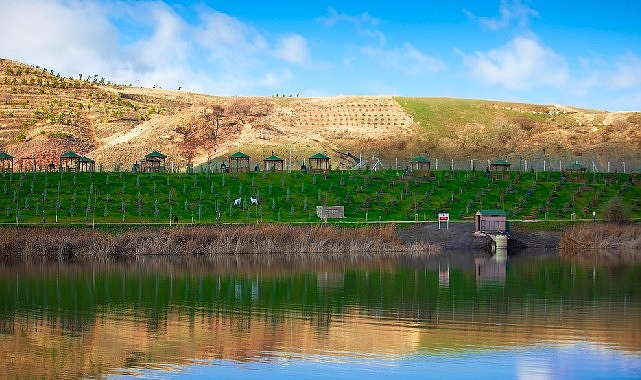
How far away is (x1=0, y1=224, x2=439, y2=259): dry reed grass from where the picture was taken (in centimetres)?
6359

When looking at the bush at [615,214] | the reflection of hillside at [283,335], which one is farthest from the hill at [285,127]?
the reflection of hillside at [283,335]

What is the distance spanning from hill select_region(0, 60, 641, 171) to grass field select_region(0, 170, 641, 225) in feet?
84.3

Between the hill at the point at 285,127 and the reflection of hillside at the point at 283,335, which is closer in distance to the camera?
the reflection of hillside at the point at 283,335

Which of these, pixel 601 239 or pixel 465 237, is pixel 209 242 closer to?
pixel 465 237

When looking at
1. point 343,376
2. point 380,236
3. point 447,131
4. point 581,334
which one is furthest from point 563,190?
point 343,376

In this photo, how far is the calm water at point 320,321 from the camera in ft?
84.1

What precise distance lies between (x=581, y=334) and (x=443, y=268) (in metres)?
26.1

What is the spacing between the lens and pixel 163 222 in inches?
2960

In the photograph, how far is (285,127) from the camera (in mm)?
136750

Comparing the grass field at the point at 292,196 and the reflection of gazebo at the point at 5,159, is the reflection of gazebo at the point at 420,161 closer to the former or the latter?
the grass field at the point at 292,196

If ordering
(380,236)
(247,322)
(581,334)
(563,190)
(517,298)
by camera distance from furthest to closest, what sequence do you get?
(563,190), (380,236), (517,298), (247,322), (581,334)

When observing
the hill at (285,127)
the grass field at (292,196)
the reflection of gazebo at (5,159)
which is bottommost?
the grass field at (292,196)

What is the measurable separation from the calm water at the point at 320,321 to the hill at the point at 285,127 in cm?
6634

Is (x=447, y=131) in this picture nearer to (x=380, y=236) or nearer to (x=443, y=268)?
(x=380, y=236)
